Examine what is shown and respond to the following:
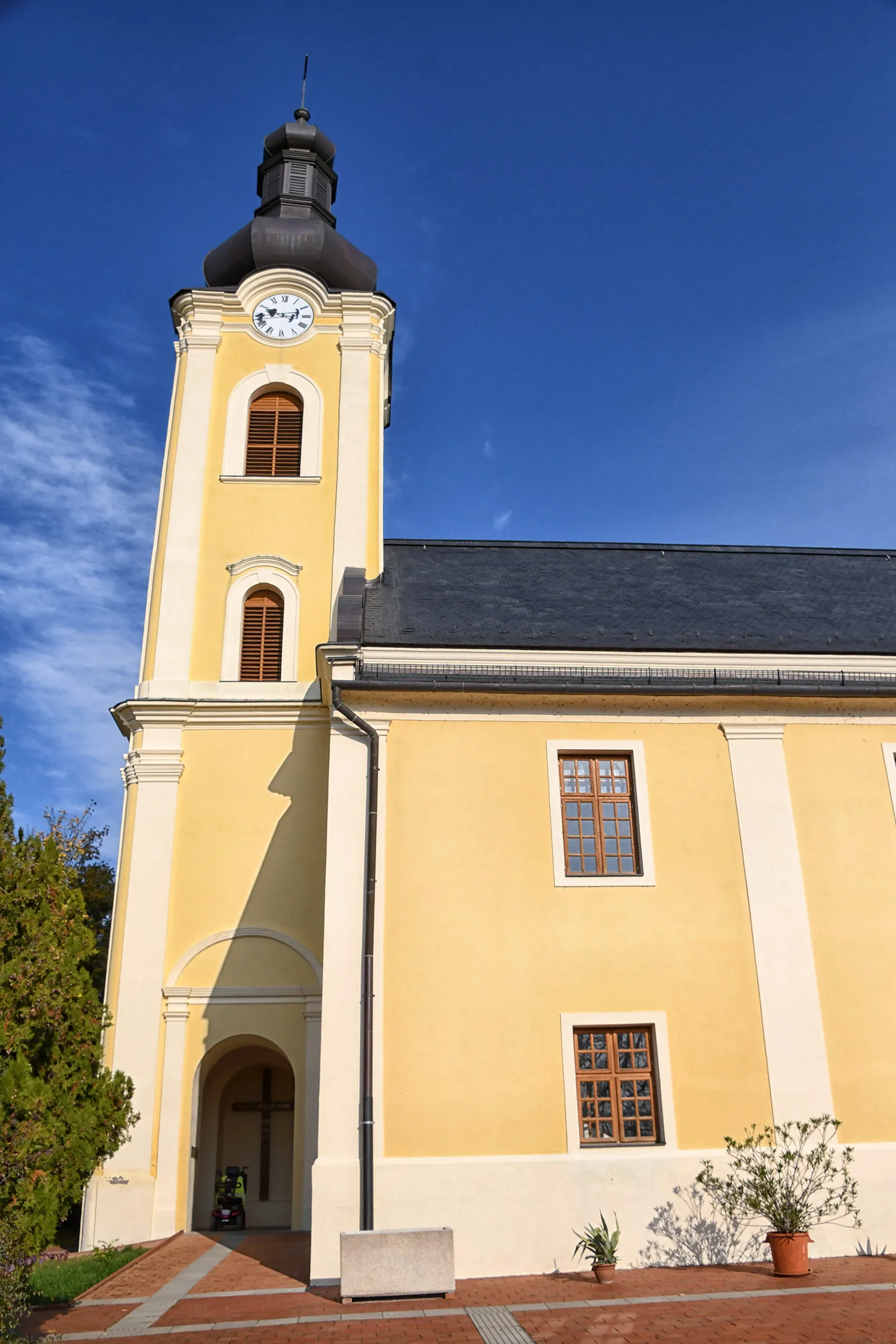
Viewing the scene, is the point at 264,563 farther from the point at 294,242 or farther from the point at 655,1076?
the point at 655,1076

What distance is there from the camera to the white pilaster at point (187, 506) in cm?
1934

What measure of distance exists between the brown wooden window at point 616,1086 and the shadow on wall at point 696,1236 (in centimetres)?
72

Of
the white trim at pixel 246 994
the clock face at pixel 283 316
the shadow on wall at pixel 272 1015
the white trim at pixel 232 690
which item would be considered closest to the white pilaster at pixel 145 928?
the white trim at pixel 246 994

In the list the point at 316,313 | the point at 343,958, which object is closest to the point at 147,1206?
the point at 343,958

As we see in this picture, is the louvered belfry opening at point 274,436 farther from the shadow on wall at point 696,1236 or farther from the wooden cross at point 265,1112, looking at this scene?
the shadow on wall at point 696,1236

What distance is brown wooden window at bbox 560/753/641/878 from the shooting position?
45.2 feet

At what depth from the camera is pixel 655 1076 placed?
41.7 feet

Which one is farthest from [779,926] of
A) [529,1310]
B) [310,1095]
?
[310,1095]

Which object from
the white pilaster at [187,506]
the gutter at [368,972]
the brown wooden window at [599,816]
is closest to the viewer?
the gutter at [368,972]

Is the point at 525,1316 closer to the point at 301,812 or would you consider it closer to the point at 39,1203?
the point at 39,1203

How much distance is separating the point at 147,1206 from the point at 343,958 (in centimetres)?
594

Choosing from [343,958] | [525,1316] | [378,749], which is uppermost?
[378,749]

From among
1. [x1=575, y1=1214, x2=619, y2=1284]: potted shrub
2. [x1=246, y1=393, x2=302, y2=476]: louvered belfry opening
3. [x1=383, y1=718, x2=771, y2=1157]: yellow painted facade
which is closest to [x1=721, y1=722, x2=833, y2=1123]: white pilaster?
[x1=383, y1=718, x2=771, y2=1157]: yellow painted facade

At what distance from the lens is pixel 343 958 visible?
42.0 feet
